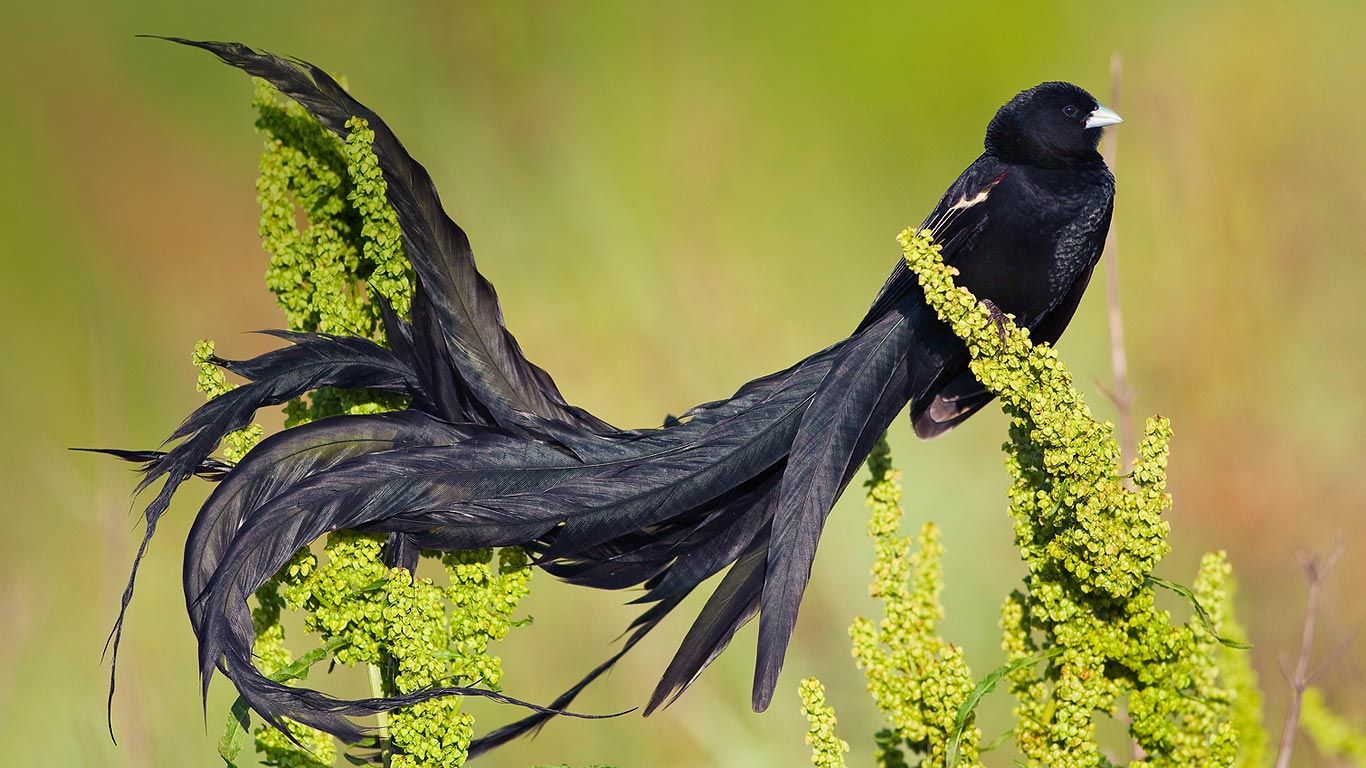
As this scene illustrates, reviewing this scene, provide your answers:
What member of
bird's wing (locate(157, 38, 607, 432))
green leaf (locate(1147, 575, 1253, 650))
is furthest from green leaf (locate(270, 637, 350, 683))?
green leaf (locate(1147, 575, 1253, 650))

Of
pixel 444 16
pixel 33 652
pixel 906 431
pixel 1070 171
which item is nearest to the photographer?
pixel 1070 171

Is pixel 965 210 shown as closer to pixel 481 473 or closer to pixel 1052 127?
pixel 1052 127

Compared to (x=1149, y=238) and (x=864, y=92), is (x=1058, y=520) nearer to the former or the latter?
(x=1149, y=238)

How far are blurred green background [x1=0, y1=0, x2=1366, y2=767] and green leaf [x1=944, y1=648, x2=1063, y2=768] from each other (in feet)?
5.24

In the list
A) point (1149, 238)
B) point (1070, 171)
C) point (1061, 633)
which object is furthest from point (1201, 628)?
point (1149, 238)

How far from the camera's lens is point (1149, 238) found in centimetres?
423

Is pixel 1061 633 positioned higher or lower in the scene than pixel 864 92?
lower

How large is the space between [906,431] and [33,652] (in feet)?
8.81

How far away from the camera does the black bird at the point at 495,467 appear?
1544mm

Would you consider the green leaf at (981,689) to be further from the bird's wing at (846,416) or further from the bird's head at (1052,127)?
the bird's head at (1052,127)

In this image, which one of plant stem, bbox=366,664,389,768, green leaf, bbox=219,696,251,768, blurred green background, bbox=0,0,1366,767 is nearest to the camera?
green leaf, bbox=219,696,251,768

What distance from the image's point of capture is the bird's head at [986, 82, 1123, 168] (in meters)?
2.19

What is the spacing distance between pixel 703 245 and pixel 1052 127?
7.40 ft

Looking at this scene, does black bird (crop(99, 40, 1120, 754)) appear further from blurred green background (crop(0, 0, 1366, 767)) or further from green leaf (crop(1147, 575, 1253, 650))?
blurred green background (crop(0, 0, 1366, 767))
